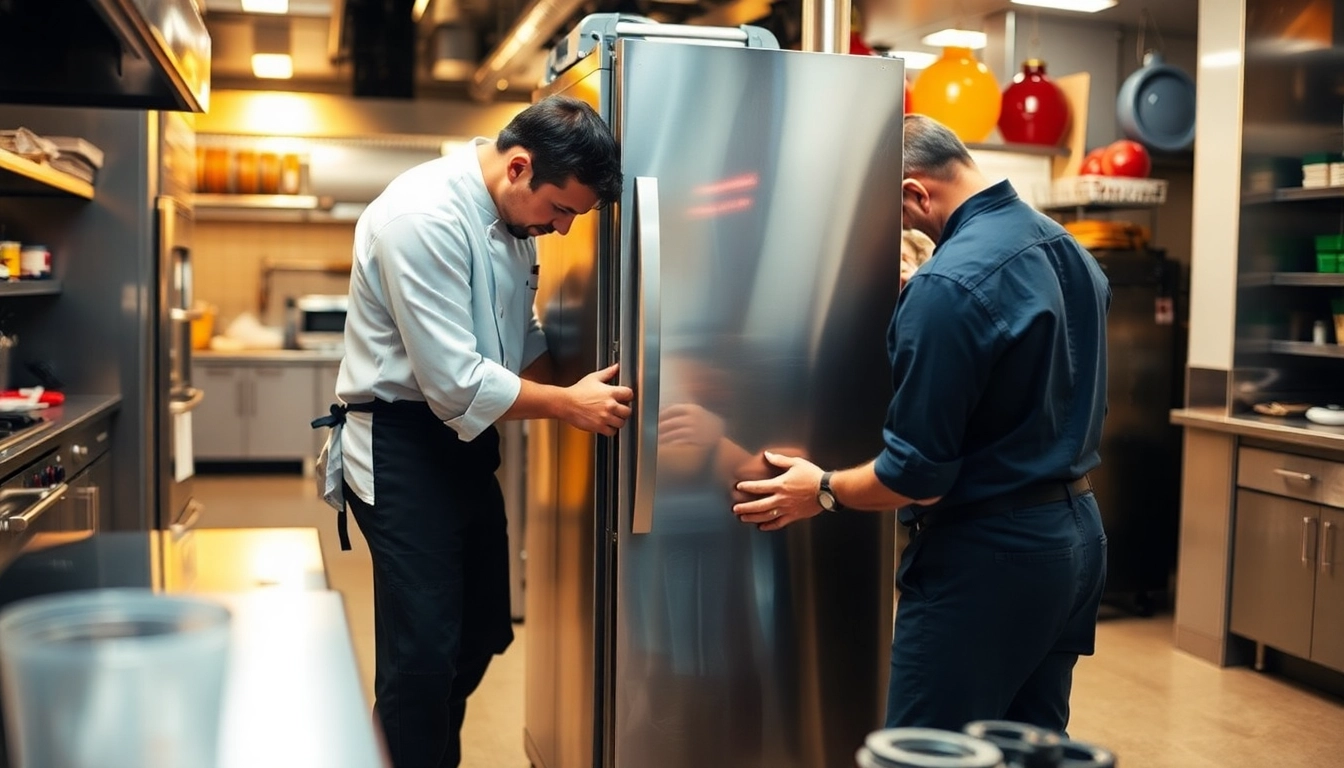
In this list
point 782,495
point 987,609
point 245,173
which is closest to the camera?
point 987,609

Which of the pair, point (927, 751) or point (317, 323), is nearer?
point (927, 751)

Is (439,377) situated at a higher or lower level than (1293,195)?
lower

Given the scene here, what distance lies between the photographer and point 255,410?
923cm

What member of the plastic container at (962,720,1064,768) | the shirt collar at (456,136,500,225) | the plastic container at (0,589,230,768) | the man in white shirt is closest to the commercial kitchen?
the plastic container at (0,589,230,768)

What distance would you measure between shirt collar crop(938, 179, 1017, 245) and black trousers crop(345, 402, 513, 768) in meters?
1.05

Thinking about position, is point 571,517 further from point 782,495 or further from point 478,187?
point 478,187

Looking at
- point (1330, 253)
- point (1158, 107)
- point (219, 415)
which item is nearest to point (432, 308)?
point (1330, 253)

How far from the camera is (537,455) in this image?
11.1ft

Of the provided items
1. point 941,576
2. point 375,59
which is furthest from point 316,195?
point 941,576

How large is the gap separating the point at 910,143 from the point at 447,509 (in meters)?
1.14

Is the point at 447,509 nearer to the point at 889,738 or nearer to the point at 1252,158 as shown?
the point at 889,738

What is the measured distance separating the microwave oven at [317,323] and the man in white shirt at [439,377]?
743 cm

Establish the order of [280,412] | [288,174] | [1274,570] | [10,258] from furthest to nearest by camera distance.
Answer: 1. [288,174]
2. [280,412]
3. [1274,570]
4. [10,258]

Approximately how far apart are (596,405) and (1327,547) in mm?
3024
